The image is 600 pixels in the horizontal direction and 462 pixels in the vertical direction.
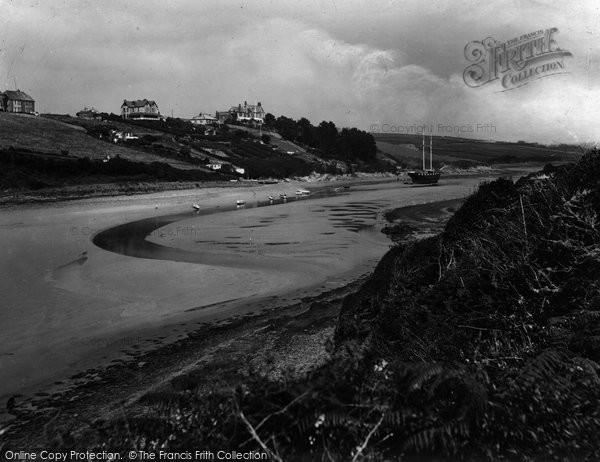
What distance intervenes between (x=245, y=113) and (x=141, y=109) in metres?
41.4

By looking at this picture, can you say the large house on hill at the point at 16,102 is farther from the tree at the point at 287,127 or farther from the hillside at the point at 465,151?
the hillside at the point at 465,151

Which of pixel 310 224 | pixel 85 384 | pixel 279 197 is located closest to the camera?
pixel 85 384

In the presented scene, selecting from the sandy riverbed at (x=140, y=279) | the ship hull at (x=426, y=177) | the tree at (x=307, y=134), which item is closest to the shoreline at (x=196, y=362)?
the sandy riverbed at (x=140, y=279)

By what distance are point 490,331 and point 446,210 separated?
107 feet

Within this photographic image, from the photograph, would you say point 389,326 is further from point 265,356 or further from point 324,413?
point 324,413

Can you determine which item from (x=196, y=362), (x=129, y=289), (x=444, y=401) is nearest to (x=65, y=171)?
(x=129, y=289)

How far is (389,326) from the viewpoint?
6.45 meters

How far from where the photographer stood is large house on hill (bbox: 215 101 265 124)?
16638 cm

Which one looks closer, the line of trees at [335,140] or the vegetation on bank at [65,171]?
the vegetation on bank at [65,171]

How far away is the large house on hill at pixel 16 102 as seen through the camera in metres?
103

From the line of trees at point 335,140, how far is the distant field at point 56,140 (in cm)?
5692

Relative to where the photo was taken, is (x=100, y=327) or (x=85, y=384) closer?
(x=85, y=384)

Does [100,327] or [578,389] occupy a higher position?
[578,389]

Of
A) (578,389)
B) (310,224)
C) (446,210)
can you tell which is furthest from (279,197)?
(578,389)
